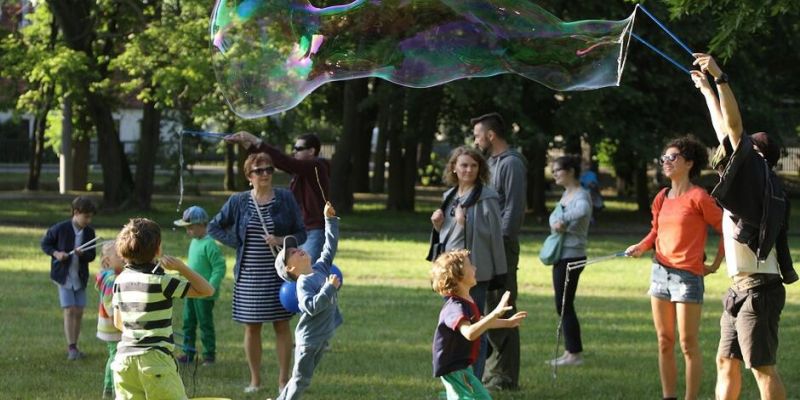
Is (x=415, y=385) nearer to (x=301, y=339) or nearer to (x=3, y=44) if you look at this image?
(x=301, y=339)

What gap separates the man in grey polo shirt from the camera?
381 inches

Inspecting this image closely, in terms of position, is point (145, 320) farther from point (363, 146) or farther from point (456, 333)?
point (363, 146)

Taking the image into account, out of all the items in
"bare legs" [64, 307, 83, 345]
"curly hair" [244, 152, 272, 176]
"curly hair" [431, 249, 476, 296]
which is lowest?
"bare legs" [64, 307, 83, 345]

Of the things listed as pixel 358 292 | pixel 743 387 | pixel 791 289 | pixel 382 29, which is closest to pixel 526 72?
pixel 382 29

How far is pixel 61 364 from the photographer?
1095cm

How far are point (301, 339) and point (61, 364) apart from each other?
3598mm

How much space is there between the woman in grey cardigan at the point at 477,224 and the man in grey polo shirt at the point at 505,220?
1.04 ft

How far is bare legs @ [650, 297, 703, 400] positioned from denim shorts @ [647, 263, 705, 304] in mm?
48

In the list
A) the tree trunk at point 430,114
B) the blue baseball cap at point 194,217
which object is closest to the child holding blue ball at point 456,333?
the blue baseball cap at point 194,217

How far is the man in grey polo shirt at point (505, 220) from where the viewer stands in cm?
967

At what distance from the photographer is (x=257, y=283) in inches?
381

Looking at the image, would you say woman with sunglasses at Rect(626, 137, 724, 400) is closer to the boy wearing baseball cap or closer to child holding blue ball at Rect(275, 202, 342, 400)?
child holding blue ball at Rect(275, 202, 342, 400)

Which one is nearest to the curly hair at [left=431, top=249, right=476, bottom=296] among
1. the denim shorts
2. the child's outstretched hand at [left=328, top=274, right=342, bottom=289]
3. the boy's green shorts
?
the child's outstretched hand at [left=328, top=274, right=342, bottom=289]

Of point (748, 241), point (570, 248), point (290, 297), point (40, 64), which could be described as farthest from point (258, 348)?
point (40, 64)
